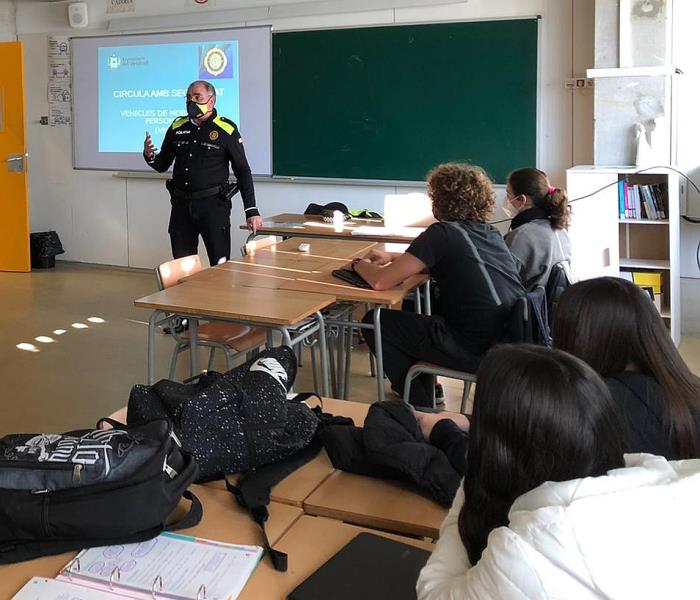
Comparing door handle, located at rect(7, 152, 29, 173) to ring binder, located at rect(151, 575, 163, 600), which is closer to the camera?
ring binder, located at rect(151, 575, 163, 600)

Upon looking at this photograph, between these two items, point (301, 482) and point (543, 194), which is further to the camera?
point (543, 194)

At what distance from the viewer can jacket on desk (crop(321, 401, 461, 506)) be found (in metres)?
1.68

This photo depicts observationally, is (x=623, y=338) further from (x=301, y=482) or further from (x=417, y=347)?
(x=417, y=347)

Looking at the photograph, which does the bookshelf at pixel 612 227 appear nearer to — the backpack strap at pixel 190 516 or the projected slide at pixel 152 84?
the projected slide at pixel 152 84

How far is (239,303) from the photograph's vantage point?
3.19m

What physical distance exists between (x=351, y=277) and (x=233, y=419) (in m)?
1.89

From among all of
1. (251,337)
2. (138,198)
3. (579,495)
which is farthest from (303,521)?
(138,198)

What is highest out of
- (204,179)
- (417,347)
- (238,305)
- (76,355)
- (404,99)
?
(404,99)

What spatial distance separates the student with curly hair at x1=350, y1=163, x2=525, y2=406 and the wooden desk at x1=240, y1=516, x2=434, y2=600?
6.03 ft

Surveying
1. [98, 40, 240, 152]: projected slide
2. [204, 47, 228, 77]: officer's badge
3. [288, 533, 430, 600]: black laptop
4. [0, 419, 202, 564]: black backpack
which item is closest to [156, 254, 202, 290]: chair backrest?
[0, 419, 202, 564]: black backpack

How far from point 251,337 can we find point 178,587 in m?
2.50

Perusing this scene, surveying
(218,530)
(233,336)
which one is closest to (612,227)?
(233,336)

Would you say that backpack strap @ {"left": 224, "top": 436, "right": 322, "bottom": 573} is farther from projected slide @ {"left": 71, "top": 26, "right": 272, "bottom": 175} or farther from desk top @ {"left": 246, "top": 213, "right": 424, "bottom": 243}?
projected slide @ {"left": 71, "top": 26, "right": 272, "bottom": 175}

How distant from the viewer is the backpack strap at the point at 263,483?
1621 mm
